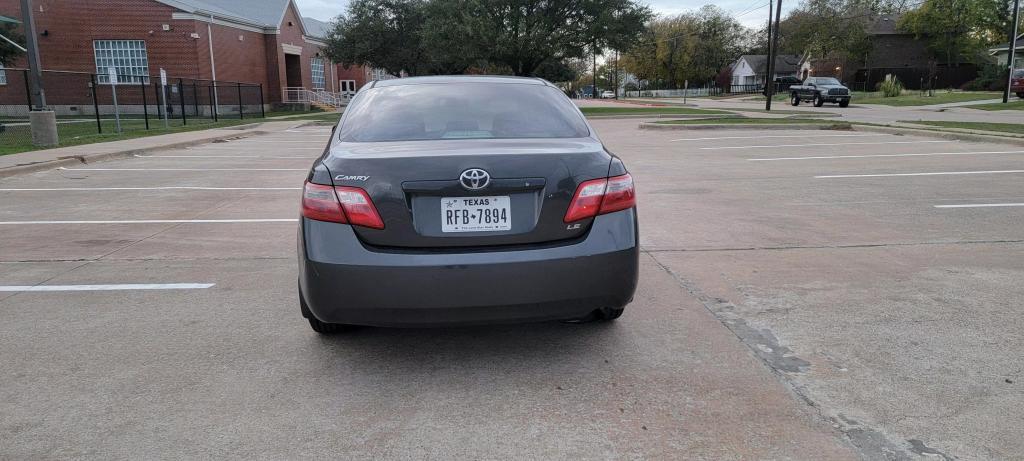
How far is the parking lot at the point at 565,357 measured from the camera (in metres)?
2.94

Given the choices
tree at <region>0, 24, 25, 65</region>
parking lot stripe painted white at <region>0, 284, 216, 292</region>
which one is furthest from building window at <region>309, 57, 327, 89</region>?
parking lot stripe painted white at <region>0, 284, 216, 292</region>

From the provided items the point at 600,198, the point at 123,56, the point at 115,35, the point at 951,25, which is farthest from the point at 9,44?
the point at 951,25

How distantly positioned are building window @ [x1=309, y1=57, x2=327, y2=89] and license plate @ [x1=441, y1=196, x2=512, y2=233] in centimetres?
5312

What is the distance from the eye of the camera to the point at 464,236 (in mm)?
3277

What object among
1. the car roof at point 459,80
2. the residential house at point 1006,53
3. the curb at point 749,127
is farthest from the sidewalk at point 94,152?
the residential house at point 1006,53

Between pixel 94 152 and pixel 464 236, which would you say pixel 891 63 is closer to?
pixel 94 152

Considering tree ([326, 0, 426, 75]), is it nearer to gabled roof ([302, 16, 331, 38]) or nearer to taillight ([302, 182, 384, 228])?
gabled roof ([302, 16, 331, 38])

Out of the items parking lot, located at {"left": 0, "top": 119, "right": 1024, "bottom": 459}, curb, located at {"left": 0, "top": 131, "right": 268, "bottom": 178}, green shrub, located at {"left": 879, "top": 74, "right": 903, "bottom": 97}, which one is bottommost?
parking lot, located at {"left": 0, "top": 119, "right": 1024, "bottom": 459}

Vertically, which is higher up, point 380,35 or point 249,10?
point 249,10

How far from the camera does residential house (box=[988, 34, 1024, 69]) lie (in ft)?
196

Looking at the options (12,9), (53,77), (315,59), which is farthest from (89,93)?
(315,59)

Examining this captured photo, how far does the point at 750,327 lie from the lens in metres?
4.21

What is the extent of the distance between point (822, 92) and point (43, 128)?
3580 centimetres

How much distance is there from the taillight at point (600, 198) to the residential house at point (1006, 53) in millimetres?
70145
